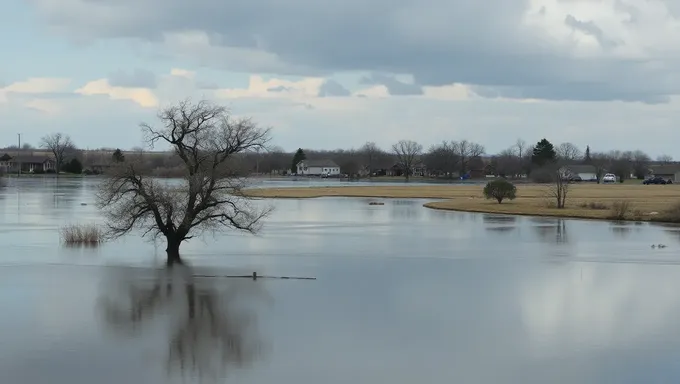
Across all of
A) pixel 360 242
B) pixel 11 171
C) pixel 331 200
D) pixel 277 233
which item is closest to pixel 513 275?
pixel 360 242

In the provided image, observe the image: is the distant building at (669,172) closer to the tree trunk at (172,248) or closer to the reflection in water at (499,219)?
the reflection in water at (499,219)

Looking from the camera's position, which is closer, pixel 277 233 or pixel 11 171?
pixel 277 233

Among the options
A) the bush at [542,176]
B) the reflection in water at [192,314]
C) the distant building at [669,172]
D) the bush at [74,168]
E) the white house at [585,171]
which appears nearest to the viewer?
the reflection in water at [192,314]

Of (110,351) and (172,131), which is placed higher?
(172,131)

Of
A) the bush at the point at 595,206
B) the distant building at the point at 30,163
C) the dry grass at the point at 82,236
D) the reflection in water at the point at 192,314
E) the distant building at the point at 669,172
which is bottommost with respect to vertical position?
the reflection in water at the point at 192,314

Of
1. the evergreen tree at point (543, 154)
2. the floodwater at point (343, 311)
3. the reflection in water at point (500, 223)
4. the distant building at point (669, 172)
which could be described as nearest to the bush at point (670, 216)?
the reflection in water at point (500, 223)

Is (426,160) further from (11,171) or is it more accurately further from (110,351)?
(110,351)

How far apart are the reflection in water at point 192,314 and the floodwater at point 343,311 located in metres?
0.06

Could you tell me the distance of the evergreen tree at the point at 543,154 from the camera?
139 m

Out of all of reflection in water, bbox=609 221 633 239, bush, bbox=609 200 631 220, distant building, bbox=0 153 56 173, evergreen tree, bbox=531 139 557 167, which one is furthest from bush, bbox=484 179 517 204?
distant building, bbox=0 153 56 173

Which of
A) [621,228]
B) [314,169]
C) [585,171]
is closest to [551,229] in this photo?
[621,228]

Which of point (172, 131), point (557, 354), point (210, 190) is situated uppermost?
point (172, 131)

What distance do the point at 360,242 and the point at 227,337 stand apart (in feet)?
64.9

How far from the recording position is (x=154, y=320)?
2203 cm
